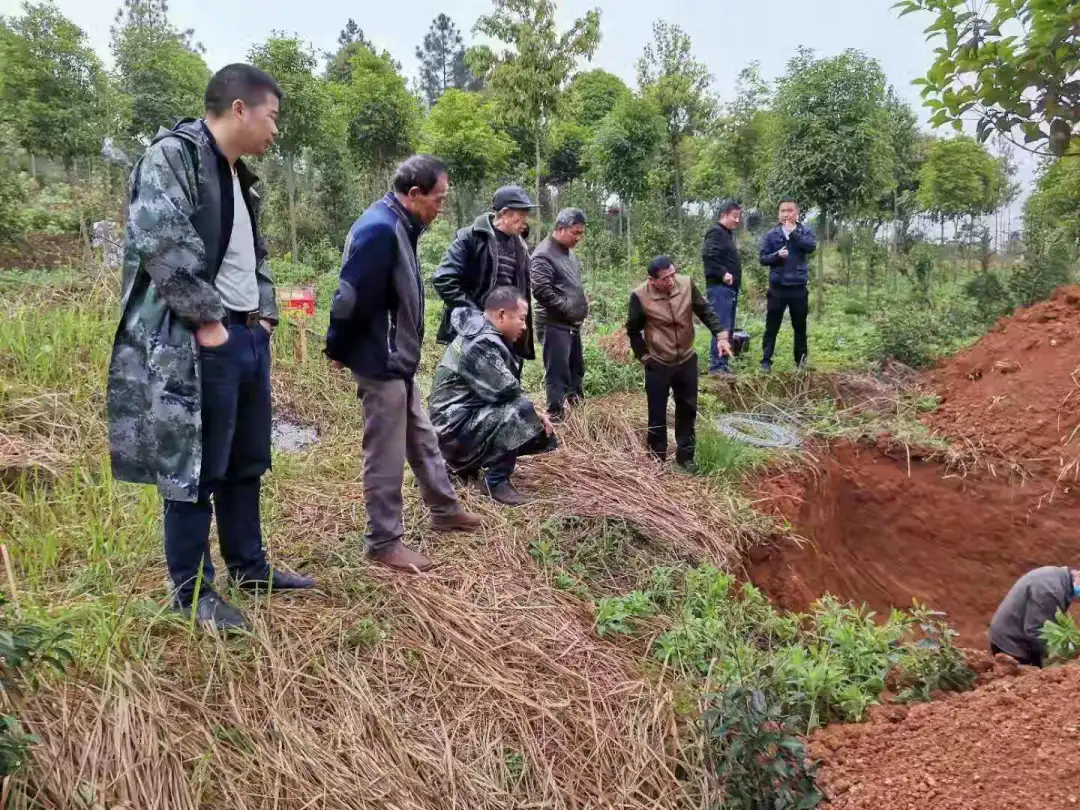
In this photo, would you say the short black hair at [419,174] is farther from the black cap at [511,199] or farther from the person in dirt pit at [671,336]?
the person in dirt pit at [671,336]

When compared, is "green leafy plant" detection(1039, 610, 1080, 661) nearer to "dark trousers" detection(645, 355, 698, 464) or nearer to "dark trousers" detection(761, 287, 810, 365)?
"dark trousers" detection(645, 355, 698, 464)

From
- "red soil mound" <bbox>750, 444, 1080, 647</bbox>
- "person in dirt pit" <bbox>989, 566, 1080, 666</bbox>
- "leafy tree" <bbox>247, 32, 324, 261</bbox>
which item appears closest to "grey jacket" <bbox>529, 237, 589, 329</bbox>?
"red soil mound" <bbox>750, 444, 1080, 647</bbox>

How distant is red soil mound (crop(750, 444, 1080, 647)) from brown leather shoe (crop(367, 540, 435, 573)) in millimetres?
3057

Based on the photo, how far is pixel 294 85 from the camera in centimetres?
1314

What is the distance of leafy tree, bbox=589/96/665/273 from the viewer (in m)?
14.8

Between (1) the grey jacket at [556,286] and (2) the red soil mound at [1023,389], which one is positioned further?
(2) the red soil mound at [1023,389]

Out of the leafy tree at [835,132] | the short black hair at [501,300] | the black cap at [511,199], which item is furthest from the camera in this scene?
the leafy tree at [835,132]

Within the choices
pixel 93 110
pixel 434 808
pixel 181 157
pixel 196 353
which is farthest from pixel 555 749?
pixel 93 110

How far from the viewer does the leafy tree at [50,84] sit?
1288cm

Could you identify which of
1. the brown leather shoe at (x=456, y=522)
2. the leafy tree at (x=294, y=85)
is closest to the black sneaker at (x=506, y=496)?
the brown leather shoe at (x=456, y=522)

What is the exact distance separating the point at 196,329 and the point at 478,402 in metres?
2.10

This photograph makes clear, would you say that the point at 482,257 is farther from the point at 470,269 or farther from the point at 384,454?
the point at 384,454

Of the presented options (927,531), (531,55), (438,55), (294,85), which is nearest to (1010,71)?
(927,531)

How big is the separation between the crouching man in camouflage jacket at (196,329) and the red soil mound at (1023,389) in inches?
236
